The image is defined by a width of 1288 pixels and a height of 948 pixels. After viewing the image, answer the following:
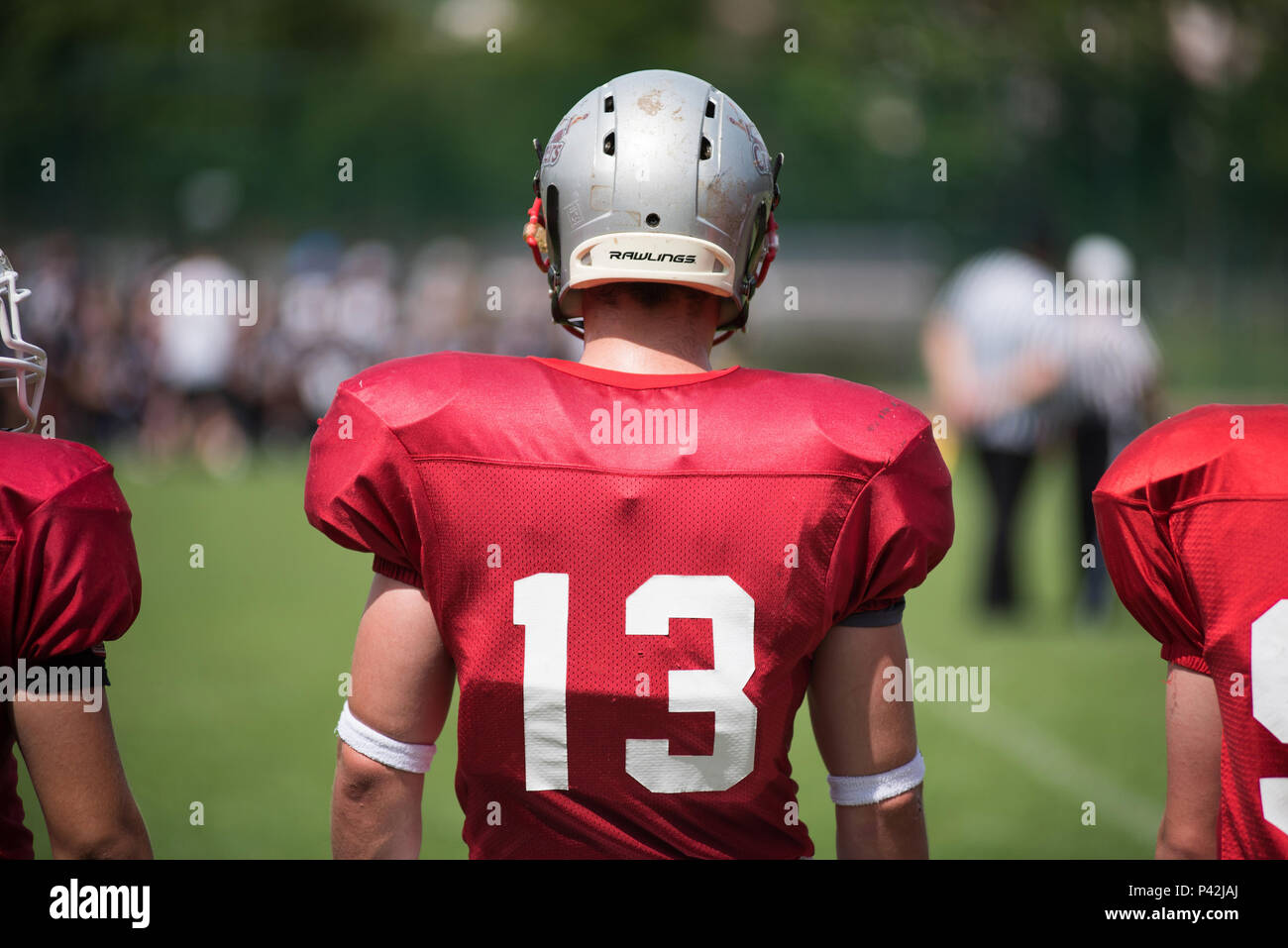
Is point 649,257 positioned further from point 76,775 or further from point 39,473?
point 76,775

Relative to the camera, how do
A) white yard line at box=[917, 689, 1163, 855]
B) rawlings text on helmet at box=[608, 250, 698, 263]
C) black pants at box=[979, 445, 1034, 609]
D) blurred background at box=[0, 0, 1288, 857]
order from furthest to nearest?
blurred background at box=[0, 0, 1288, 857] < black pants at box=[979, 445, 1034, 609] < white yard line at box=[917, 689, 1163, 855] < rawlings text on helmet at box=[608, 250, 698, 263]

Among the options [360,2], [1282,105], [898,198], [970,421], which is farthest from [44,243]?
[360,2]

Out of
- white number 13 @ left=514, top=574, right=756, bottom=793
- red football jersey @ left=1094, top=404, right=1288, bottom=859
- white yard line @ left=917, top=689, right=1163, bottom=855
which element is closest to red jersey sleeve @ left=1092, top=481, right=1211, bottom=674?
red football jersey @ left=1094, top=404, right=1288, bottom=859

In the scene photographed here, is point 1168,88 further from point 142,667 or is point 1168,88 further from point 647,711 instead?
point 647,711

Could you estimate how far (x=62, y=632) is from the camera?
74.5 inches

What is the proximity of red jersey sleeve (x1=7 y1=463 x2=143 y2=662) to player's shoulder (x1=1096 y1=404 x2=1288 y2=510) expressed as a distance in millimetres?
1396

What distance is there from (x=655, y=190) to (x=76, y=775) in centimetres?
116

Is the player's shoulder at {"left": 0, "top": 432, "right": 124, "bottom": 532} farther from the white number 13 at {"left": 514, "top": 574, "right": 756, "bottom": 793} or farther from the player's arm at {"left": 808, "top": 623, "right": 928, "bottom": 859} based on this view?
the player's arm at {"left": 808, "top": 623, "right": 928, "bottom": 859}

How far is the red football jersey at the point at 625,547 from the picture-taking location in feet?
6.18

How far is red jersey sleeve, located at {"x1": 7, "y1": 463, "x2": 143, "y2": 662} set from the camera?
73.2 inches

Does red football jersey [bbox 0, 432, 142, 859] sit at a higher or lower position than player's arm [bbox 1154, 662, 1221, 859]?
higher
